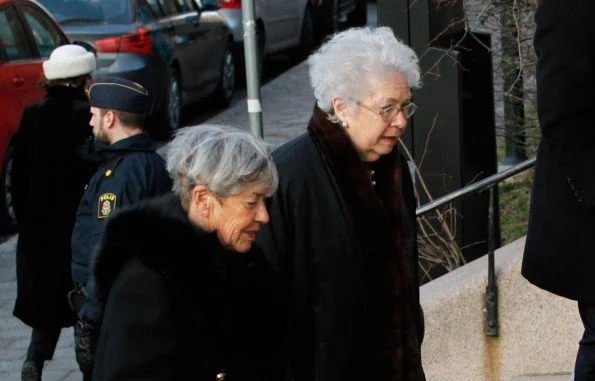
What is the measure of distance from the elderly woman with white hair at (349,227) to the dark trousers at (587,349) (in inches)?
18.5

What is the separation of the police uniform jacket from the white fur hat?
1.07m

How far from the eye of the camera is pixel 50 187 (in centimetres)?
593

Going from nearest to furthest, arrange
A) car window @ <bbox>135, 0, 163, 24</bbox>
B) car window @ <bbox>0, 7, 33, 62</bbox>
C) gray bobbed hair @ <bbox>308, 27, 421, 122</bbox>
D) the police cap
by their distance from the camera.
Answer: gray bobbed hair @ <bbox>308, 27, 421, 122</bbox> < the police cap < car window @ <bbox>0, 7, 33, 62</bbox> < car window @ <bbox>135, 0, 163, 24</bbox>

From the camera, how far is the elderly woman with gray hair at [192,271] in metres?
3.01

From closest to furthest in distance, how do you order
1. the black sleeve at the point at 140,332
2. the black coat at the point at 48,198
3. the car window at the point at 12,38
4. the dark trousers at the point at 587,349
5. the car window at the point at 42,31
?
the black sleeve at the point at 140,332 < the dark trousers at the point at 587,349 < the black coat at the point at 48,198 < the car window at the point at 12,38 < the car window at the point at 42,31

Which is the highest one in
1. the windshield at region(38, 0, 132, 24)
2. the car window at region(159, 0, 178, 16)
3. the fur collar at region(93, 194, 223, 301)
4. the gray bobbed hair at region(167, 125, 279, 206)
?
the gray bobbed hair at region(167, 125, 279, 206)

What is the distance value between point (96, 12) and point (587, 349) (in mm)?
9148

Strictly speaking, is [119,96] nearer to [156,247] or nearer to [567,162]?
[567,162]

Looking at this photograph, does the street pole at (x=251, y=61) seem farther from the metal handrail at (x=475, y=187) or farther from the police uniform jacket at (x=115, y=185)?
the police uniform jacket at (x=115, y=185)

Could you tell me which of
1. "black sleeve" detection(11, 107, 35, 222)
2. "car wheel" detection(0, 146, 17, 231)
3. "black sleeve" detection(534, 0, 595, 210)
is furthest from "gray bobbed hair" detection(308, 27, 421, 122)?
"car wheel" detection(0, 146, 17, 231)

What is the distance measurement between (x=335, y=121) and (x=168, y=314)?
1.09 m

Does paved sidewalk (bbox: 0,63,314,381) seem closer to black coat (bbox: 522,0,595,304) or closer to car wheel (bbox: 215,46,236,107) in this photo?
car wheel (bbox: 215,46,236,107)

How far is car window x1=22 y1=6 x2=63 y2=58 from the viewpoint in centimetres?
1030

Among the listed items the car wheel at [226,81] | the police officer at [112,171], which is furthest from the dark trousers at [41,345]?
the car wheel at [226,81]
